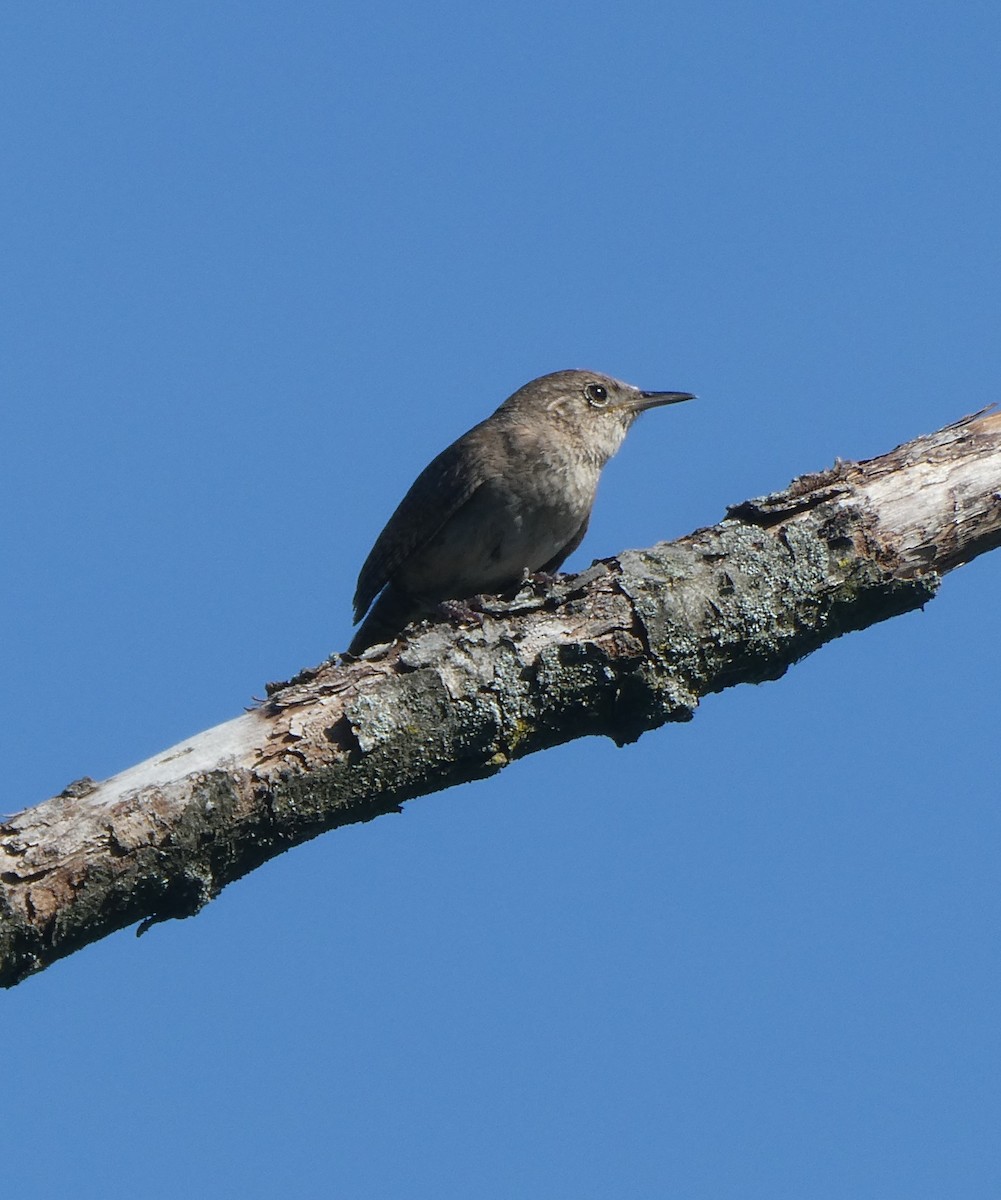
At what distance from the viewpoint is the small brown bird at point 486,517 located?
282 inches

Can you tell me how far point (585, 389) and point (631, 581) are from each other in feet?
10.5

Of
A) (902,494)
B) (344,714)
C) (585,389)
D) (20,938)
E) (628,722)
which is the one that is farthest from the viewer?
(585,389)

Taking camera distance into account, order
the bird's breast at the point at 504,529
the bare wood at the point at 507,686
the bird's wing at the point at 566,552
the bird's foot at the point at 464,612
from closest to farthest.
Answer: the bare wood at the point at 507,686
the bird's foot at the point at 464,612
the bird's breast at the point at 504,529
the bird's wing at the point at 566,552

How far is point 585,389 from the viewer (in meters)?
8.05

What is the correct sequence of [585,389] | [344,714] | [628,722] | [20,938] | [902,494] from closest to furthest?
[20,938] → [344,714] → [628,722] → [902,494] → [585,389]

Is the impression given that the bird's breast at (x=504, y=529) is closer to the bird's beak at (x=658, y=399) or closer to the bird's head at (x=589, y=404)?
the bird's head at (x=589, y=404)

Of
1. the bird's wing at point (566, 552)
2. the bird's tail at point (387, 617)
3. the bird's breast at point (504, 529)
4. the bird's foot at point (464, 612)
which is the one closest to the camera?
the bird's foot at point (464, 612)

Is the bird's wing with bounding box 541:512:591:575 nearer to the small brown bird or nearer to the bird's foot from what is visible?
the small brown bird

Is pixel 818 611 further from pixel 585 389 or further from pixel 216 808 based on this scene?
pixel 585 389

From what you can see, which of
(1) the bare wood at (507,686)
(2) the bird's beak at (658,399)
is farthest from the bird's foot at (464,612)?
(2) the bird's beak at (658,399)

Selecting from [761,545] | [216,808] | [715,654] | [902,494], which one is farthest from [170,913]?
[902,494]

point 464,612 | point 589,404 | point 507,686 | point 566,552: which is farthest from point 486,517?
point 507,686

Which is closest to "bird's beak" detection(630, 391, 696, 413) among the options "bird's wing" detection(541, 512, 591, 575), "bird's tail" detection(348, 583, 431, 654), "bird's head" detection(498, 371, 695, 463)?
"bird's head" detection(498, 371, 695, 463)

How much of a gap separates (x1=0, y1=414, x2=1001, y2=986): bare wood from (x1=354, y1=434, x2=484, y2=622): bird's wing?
204cm
